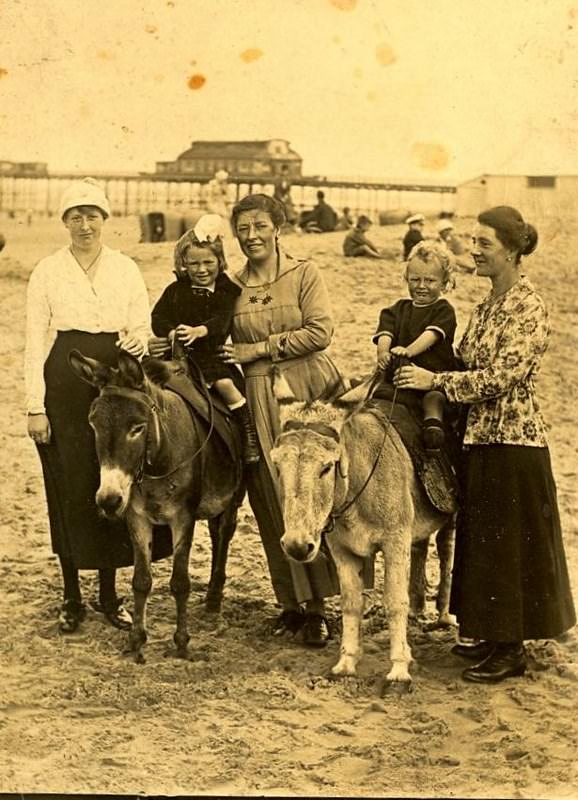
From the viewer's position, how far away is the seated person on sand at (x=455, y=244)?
185 inches

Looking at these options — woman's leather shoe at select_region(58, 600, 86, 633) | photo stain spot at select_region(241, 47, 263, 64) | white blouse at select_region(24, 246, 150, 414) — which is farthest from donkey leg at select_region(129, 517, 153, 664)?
photo stain spot at select_region(241, 47, 263, 64)

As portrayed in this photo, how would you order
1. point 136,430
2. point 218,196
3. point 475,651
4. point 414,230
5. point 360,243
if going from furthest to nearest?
point 360,243, point 414,230, point 218,196, point 475,651, point 136,430

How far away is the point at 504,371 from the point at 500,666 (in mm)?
1306

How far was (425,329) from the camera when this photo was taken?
4.37 meters

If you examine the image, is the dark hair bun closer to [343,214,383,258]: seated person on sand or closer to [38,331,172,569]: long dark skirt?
[343,214,383,258]: seated person on sand

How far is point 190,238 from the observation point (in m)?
4.50

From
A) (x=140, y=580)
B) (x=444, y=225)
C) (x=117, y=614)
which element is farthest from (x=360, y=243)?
(x=117, y=614)

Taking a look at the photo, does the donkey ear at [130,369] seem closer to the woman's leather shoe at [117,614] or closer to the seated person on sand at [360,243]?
the woman's leather shoe at [117,614]

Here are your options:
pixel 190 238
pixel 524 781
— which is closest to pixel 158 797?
pixel 524 781

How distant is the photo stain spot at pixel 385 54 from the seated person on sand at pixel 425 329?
3.13 ft

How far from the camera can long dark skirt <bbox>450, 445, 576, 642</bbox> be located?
430 cm

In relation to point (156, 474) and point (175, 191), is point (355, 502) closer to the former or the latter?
point (156, 474)

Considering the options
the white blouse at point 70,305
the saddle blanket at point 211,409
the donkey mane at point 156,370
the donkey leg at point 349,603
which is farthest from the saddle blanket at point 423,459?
the white blouse at point 70,305

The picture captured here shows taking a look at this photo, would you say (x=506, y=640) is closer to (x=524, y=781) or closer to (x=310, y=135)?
(x=524, y=781)
